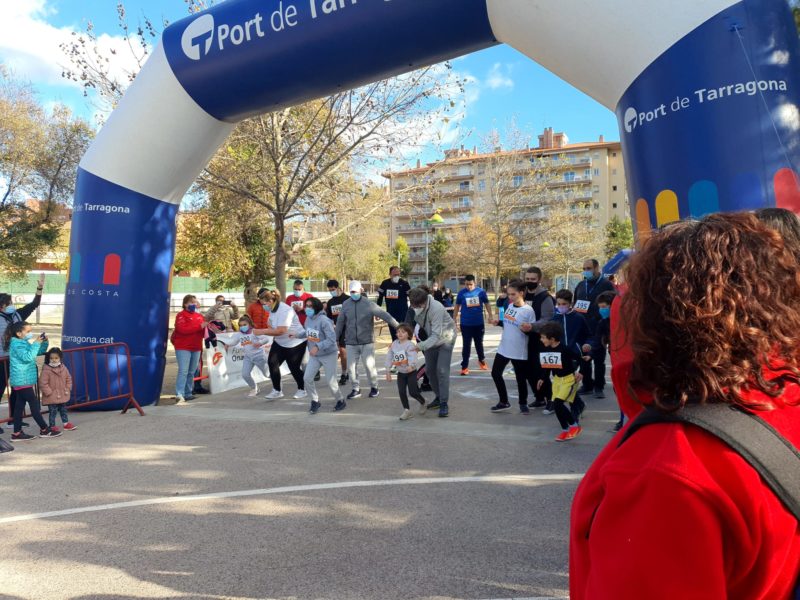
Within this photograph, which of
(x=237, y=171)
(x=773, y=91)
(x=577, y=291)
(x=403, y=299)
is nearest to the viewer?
(x=773, y=91)

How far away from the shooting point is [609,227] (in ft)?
187

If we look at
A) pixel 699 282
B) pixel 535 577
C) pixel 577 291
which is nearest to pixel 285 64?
pixel 577 291

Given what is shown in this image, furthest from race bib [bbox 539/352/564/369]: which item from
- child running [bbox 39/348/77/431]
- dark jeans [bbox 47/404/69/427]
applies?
Answer: dark jeans [bbox 47/404/69/427]

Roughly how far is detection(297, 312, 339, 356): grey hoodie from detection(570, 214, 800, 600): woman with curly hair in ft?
24.6

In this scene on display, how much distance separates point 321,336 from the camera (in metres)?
8.56

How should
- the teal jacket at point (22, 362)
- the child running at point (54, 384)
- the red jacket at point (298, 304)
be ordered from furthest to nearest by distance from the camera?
the red jacket at point (298, 304) < the child running at point (54, 384) < the teal jacket at point (22, 362)

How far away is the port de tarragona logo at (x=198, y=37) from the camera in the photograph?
8.01m

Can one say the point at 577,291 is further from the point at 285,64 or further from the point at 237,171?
the point at 237,171

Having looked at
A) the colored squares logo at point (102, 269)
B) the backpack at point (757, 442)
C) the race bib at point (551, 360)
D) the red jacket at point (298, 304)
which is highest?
the colored squares logo at point (102, 269)

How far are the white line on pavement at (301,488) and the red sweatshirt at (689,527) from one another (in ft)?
14.3

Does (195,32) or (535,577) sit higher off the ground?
(195,32)

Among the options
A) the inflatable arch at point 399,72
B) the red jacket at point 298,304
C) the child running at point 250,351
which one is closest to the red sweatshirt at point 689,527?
the inflatable arch at point 399,72

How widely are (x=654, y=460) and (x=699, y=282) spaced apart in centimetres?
33

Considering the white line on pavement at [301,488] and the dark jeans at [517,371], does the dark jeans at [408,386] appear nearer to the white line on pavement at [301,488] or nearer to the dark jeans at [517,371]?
the dark jeans at [517,371]
